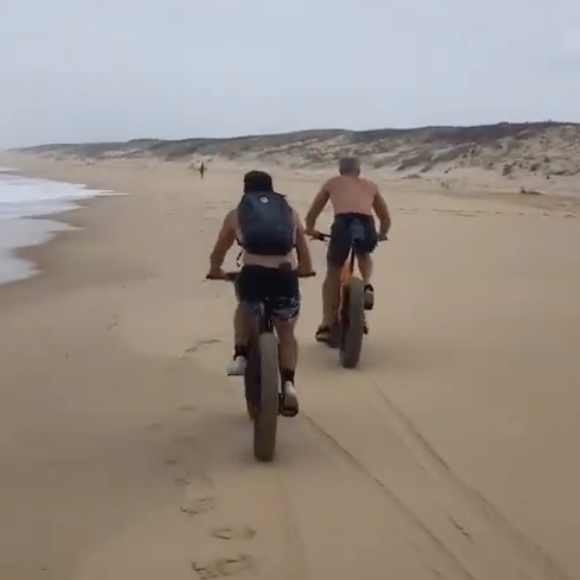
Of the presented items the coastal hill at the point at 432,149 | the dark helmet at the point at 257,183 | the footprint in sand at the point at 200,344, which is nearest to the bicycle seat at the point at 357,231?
the footprint in sand at the point at 200,344

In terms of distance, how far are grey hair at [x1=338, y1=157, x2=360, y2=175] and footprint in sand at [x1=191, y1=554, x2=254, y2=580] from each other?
4154mm

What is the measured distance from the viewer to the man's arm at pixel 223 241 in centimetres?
534

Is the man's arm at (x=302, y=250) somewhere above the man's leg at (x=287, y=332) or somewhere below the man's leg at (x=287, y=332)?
Answer: above

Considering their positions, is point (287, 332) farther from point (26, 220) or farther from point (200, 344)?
point (26, 220)

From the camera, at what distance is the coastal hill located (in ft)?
140

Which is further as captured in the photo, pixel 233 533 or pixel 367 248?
pixel 367 248

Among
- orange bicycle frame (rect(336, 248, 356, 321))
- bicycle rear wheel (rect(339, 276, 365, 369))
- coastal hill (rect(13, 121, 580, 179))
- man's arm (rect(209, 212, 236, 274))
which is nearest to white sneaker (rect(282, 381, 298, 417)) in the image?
man's arm (rect(209, 212, 236, 274))

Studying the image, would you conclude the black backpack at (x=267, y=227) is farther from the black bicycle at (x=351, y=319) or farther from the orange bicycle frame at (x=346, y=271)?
the orange bicycle frame at (x=346, y=271)

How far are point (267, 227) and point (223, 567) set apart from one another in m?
1.94

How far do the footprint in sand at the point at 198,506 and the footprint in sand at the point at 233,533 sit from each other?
0.21m

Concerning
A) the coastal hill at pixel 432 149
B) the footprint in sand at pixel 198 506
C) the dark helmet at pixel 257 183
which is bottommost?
the coastal hill at pixel 432 149

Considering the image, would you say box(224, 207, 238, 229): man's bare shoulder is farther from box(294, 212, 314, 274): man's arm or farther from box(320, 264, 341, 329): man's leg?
box(320, 264, 341, 329): man's leg

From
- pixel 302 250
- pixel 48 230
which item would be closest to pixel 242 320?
pixel 302 250

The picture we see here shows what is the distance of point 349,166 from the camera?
7516 millimetres
